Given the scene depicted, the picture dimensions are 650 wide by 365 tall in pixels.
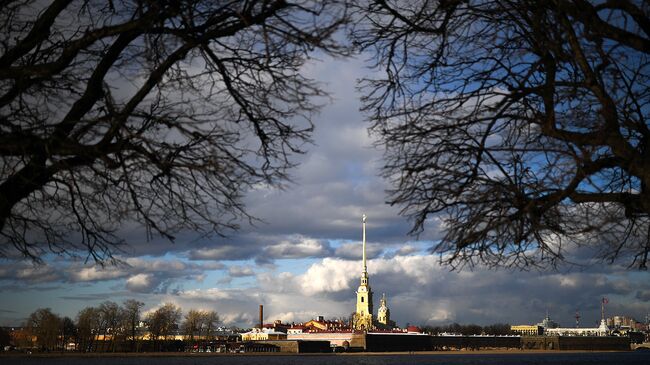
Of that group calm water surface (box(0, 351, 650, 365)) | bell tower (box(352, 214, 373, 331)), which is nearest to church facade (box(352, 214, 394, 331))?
bell tower (box(352, 214, 373, 331))

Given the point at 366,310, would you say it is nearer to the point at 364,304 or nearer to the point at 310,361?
the point at 364,304

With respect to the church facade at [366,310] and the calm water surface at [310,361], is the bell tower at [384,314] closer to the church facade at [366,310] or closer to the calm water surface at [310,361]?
the church facade at [366,310]

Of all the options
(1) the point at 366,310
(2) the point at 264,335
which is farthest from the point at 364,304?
(2) the point at 264,335

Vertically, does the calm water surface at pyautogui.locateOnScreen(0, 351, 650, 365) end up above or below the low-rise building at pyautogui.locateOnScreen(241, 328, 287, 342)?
below

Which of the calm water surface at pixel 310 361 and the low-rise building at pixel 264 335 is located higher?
the low-rise building at pixel 264 335

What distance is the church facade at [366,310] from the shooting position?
550 ft

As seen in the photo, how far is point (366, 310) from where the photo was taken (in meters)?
174

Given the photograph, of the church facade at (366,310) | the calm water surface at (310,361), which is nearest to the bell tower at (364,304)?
the church facade at (366,310)

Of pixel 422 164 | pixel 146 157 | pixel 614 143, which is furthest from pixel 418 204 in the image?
pixel 146 157

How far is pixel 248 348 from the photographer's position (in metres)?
131

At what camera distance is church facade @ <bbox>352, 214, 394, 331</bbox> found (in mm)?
167750

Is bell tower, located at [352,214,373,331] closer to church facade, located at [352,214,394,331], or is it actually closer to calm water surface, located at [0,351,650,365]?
church facade, located at [352,214,394,331]

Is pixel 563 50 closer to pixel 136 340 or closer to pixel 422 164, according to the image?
pixel 422 164

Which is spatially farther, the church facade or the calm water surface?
the church facade
